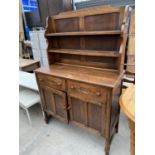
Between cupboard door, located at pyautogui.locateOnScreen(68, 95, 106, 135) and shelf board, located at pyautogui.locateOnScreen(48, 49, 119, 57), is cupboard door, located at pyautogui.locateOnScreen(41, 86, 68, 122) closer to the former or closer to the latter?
cupboard door, located at pyautogui.locateOnScreen(68, 95, 106, 135)

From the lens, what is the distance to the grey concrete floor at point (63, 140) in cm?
157

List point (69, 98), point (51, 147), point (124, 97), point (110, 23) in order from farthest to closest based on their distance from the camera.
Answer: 1. point (51, 147)
2. point (69, 98)
3. point (110, 23)
4. point (124, 97)

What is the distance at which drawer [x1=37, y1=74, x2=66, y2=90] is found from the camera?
1.48 metres

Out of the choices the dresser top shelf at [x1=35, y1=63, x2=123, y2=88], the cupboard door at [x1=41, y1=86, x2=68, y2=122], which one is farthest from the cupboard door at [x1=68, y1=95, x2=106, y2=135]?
the dresser top shelf at [x1=35, y1=63, x2=123, y2=88]

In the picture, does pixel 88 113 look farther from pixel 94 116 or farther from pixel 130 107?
pixel 130 107

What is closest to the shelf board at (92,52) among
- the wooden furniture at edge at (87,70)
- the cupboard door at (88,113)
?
the wooden furniture at edge at (87,70)

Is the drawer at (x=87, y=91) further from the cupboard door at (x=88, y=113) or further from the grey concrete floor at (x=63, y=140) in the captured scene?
the grey concrete floor at (x=63, y=140)

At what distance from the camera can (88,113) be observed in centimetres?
143

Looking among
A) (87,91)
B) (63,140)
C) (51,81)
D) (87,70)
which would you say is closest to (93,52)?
(87,70)
